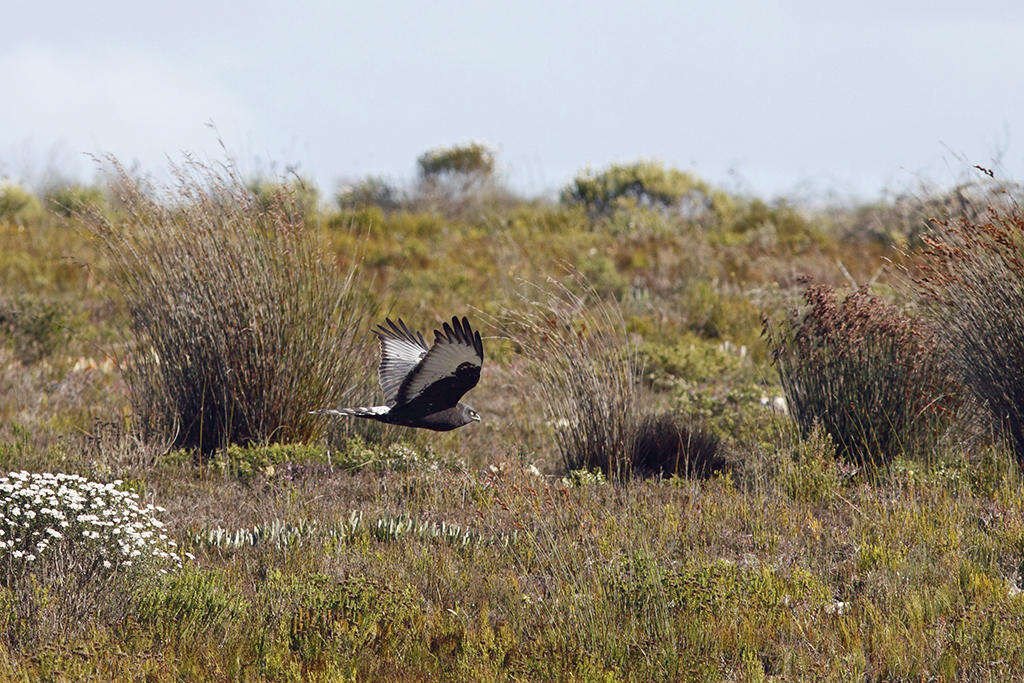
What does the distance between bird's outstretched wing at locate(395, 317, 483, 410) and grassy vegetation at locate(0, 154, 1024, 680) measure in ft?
1.43

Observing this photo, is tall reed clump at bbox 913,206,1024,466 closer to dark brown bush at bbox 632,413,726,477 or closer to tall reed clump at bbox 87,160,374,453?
dark brown bush at bbox 632,413,726,477

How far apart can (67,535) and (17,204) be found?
44.5 ft

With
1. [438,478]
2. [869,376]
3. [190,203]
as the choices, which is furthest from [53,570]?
[869,376]

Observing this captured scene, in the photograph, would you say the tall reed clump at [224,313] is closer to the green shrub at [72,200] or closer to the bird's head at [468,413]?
the green shrub at [72,200]

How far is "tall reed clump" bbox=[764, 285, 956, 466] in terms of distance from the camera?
6270mm

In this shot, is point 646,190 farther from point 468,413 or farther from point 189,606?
point 189,606

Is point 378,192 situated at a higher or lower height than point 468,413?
higher

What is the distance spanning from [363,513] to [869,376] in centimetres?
306

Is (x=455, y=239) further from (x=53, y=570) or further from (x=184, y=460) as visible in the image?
(x=53, y=570)

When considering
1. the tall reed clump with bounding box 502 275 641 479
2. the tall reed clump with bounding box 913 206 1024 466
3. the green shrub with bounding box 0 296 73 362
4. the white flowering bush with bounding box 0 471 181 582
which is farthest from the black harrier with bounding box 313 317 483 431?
the green shrub with bounding box 0 296 73 362

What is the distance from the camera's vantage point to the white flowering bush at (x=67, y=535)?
4.05 m

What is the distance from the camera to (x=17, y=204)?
1622 cm

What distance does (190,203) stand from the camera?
658 cm

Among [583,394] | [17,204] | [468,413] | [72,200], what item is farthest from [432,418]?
[17,204]
